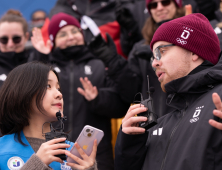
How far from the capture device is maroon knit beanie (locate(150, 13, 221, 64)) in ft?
8.77

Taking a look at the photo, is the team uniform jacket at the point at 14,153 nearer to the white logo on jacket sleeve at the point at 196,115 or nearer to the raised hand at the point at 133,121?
the raised hand at the point at 133,121

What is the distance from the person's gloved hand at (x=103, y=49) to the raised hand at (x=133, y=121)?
1924 millimetres

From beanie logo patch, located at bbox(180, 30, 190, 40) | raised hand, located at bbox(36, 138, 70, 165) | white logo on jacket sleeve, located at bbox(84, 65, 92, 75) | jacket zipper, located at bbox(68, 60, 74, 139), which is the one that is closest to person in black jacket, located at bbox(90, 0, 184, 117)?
white logo on jacket sleeve, located at bbox(84, 65, 92, 75)

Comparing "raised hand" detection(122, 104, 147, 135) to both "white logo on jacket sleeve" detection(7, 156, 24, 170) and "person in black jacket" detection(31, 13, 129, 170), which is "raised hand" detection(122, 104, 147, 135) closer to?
"white logo on jacket sleeve" detection(7, 156, 24, 170)

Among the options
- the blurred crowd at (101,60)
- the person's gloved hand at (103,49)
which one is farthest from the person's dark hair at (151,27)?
the person's gloved hand at (103,49)

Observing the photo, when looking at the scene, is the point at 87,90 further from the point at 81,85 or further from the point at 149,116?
the point at 149,116

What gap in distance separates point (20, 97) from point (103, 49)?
73.7 inches

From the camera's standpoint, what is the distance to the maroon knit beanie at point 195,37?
8.77 feet

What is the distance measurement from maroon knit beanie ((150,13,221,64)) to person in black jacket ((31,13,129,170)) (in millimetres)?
1691

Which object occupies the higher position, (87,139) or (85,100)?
(87,139)

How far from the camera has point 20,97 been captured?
279cm

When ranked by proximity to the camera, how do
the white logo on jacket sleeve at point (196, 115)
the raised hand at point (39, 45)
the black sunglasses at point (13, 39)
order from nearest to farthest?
the white logo on jacket sleeve at point (196, 115)
the raised hand at point (39, 45)
the black sunglasses at point (13, 39)

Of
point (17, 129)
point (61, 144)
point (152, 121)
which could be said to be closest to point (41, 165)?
point (61, 144)

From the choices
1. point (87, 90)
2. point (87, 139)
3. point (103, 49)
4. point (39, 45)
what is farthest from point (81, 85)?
point (87, 139)
